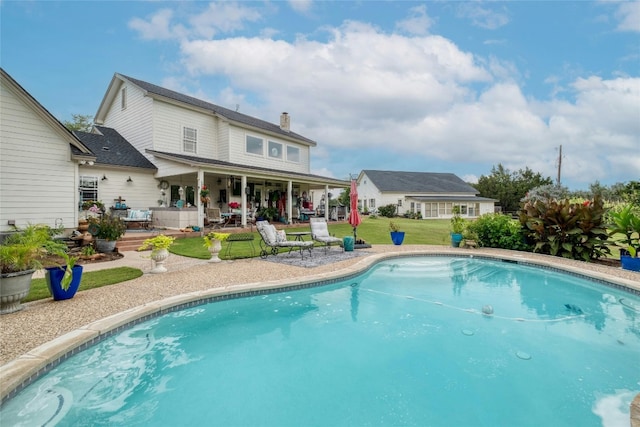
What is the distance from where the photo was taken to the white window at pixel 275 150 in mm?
19781

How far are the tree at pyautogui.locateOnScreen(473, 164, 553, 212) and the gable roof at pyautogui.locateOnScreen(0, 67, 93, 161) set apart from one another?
A: 1898 inches

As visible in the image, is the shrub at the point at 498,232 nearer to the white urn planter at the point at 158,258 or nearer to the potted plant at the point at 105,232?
the white urn planter at the point at 158,258

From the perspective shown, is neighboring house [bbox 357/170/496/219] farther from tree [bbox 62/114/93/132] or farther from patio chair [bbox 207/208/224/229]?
tree [bbox 62/114/93/132]

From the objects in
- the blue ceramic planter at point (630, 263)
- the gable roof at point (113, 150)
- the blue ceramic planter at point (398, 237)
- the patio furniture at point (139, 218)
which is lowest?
the blue ceramic planter at point (630, 263)

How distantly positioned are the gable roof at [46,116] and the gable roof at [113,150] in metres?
3.39

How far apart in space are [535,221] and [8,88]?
57.3ft

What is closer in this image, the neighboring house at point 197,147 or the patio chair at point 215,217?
the patio chair at point 215,217

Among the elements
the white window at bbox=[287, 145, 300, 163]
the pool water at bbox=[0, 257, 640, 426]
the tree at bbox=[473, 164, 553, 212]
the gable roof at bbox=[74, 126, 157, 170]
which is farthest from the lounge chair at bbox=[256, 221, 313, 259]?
the tree at bbox=[473, 164, 553, 212]

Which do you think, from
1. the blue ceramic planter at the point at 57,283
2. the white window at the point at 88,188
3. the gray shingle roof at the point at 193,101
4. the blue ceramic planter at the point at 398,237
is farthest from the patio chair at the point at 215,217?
the blue ceramic planter at the point at 57,283

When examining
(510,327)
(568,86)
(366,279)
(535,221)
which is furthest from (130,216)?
(568,86)

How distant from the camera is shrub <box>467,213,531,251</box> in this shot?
450 inches

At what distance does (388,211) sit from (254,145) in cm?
2188

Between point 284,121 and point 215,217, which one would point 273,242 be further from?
point 284,121

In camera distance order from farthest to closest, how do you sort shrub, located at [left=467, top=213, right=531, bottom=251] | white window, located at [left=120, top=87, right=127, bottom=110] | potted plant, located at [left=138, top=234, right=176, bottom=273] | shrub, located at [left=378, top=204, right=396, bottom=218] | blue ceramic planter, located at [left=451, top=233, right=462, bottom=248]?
1. shrub, located at [left=378, top=204, right=396, bottom=218]
2. white window, located at [left=120, top=87, right=127, bottom=110]
3. blue ceramic planter, located at [left=451, top=233, right=462, bottom=248]
4. shrub, located at [left=467, top=213, right=531, bottom=251]
5. potted plant, located at [left=138, top=234, right=176, bottom=273]
